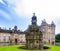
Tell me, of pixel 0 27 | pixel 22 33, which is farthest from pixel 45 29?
pixel 0 27

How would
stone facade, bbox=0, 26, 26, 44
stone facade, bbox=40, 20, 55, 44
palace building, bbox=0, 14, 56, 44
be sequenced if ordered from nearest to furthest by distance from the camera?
stone facade, bbox=0, 26, 26, 44 < palace building, bbox=0, 14, 56, 44 < stone facade, bbox=40, 20, 55, 44

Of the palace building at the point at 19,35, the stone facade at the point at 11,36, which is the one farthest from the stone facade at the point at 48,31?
the stone facade at the point at 11,36

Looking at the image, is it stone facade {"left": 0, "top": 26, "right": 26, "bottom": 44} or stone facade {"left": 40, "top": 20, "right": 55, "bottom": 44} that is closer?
stone facade {"left": 0, "top": 26, "right": 26, "bottom": 44}

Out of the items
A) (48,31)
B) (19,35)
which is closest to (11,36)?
(19,35)

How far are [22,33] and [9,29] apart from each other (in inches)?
177

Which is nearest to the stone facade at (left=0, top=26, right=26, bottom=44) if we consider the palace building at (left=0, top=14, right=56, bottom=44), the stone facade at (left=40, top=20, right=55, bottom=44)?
the palace building at (left=0, top=14, right=56, bottom=44)

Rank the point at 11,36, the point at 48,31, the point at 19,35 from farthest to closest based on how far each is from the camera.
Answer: the point at 48,31, the point at 19,35, the point at 11,36

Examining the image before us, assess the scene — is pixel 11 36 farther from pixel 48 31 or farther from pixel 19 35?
pixel 48 31

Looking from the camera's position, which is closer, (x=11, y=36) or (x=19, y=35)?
(x=11, y=36)

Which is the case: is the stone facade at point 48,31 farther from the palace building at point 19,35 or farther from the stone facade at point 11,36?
the stone facade at point 11,36

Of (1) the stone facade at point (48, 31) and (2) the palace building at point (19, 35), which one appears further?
(1) the stone facade at point (48, 31)

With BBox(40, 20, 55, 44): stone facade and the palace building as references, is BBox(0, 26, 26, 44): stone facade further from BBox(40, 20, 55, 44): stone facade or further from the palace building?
BBox(40, 20, 55, 44): stone facade

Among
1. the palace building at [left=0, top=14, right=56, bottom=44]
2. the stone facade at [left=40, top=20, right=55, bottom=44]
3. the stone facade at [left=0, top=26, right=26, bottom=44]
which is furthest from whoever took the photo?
the stone facade at [left=40, top=20, right=55, bottom=44]

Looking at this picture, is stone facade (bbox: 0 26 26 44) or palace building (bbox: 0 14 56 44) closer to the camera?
stone facade (bbox: 0 26 26 44)
